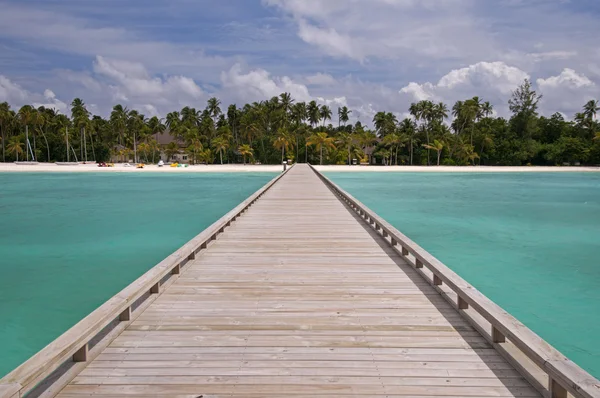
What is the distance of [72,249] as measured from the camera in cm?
1212

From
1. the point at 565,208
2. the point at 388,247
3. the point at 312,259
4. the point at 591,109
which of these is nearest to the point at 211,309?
the point at 312,259

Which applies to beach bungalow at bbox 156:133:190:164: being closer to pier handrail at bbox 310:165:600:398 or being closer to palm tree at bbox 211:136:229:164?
palm tree at bbox 211:136:229:164

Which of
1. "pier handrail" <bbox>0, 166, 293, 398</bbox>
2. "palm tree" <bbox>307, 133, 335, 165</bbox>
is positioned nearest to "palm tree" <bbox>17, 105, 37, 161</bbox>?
"palm tree" <bbox>307, 133, 335, 165</bbox>

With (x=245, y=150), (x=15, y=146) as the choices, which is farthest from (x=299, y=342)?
(x=15, y=146)

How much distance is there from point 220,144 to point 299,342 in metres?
63.2

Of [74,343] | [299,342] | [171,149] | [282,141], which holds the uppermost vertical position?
[282,141]

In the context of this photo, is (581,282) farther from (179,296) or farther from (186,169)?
(186,169)

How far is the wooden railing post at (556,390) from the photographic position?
2904 millimetres

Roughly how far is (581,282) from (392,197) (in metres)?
16.1

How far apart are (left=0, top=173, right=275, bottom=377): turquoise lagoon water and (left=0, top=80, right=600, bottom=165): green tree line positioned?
41.0 meters

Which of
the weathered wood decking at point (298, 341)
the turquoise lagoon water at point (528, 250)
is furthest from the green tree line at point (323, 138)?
the weathered wood decking at point (298, 341)

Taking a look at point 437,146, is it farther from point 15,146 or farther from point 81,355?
point 81,355

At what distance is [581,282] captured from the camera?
9.34 m

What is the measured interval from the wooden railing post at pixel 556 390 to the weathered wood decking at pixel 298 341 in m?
0.19
